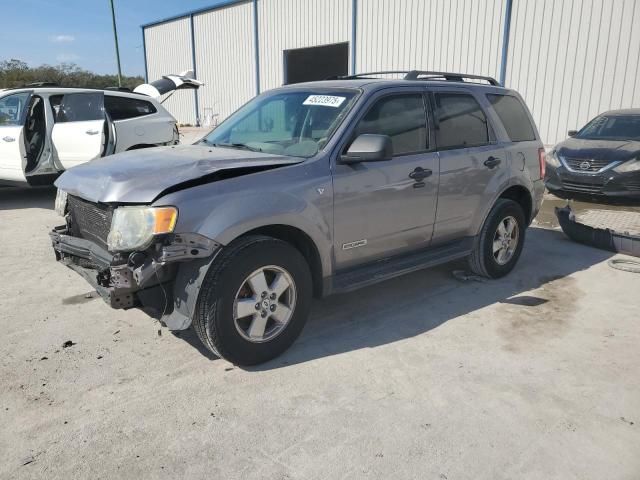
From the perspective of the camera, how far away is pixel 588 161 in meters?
8.98

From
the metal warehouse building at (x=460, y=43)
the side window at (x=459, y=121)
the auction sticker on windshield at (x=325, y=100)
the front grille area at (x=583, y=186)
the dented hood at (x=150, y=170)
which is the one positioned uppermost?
the metal warehouse building at (x=460, y=43)

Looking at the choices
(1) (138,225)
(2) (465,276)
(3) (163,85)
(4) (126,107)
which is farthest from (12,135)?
(2) (465,276)

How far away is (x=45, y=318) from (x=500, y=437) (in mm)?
3549

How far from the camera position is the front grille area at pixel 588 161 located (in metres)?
8.81

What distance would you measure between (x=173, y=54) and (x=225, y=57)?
4.82m

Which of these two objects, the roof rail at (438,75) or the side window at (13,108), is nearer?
the roof rail at (438,75)

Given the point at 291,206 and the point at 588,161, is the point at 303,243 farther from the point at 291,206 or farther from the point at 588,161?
the point at 588,161

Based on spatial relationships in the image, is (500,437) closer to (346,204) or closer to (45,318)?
(346,204)

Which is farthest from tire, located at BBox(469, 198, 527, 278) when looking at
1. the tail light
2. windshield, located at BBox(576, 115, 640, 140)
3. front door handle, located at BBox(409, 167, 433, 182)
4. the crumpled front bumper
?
windshield, located at BBox(576, 115, 640, 140)

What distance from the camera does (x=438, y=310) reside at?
14.5 ft

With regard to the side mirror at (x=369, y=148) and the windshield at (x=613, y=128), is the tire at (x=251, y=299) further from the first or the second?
the windshield at (x=613, y=128)

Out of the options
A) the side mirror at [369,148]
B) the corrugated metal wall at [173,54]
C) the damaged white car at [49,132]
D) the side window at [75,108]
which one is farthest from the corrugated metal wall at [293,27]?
the side mirror at [369,148]

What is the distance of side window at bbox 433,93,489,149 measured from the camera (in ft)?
14.6

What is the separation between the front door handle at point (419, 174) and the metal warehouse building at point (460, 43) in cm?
1089
